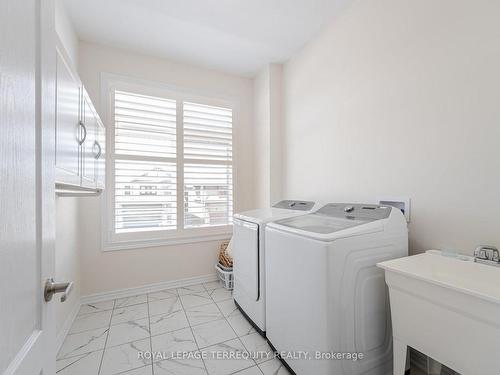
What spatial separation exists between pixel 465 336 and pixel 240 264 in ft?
5.23

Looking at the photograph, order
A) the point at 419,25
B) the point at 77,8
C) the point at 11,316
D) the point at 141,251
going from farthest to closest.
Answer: the point at 141,251, the point at 77,8, the point at 419,25, the point at 11,316

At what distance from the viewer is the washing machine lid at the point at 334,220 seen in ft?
4.49

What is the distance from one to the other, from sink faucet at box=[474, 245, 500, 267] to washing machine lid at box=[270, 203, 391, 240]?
447 millimetres

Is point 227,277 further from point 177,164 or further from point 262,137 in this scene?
point 262,137

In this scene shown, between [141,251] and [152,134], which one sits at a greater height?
[152,134]

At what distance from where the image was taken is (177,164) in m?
2.90

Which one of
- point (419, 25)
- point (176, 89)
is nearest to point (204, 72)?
point (176, 89)

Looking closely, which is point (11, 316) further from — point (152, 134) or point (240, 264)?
point (152, 134)

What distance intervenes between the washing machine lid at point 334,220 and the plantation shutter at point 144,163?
1.65m

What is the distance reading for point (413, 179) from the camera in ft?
5.20

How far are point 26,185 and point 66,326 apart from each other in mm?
2081

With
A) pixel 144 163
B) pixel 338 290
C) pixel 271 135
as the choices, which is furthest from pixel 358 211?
pixel 144 163

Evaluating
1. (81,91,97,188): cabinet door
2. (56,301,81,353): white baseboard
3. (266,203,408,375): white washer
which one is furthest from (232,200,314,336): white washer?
(56,301,81,353): white baseboard

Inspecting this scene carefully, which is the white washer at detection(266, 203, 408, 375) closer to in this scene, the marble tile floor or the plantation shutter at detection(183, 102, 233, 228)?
the marble tile floor
